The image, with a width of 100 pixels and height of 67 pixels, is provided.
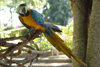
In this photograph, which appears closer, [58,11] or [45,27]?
[45,27]

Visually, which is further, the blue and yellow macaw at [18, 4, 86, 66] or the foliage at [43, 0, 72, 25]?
the foliage at [43, 0, 72, 25]

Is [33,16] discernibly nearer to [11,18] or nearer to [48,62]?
[48,62]

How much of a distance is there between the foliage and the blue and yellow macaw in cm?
530

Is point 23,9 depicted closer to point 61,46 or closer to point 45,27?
point 45,27

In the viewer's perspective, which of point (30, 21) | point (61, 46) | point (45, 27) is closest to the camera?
point (61, 46)

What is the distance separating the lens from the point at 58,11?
6375 mm

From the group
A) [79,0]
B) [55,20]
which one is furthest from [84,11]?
[55,20]

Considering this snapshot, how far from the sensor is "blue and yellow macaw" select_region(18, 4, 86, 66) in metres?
0.64

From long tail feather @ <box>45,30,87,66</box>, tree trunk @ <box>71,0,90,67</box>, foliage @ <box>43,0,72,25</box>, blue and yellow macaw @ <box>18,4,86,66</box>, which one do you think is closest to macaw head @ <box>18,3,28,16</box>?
blue and yellow macaw @ <box>18,4,86,66</box>

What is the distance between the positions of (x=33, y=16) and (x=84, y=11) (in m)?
0.39

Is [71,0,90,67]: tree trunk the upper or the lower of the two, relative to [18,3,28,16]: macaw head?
lower

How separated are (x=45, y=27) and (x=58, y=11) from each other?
5707mm

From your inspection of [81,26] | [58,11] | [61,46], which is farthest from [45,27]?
[58,11]

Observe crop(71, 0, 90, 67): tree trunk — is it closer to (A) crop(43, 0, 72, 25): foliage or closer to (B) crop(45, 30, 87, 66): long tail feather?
(B) crop(45, 30, 87, 66): long tail feather
